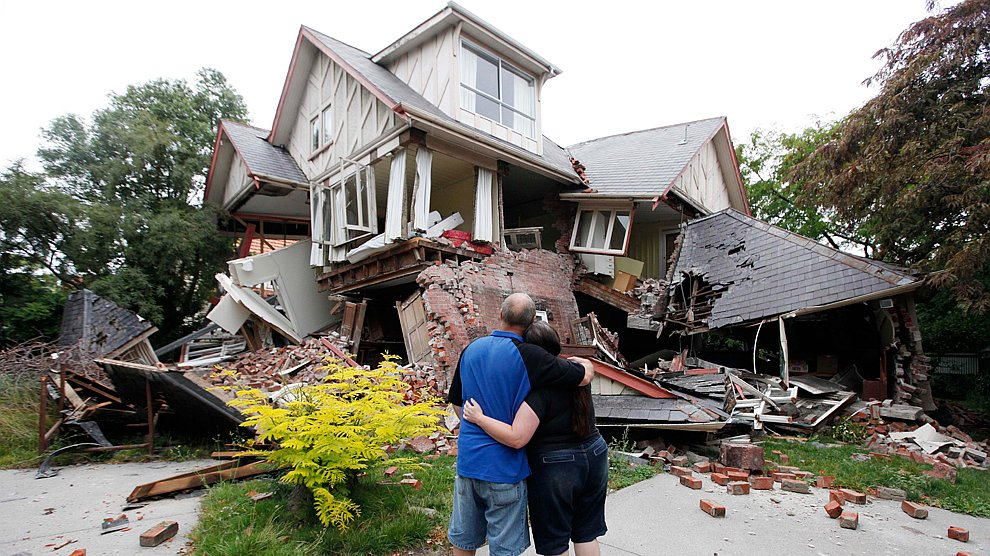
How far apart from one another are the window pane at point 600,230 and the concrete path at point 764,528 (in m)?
Answer: 8.60

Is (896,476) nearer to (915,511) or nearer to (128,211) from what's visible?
(915,511)

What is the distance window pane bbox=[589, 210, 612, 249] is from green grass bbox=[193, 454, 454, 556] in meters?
9.59

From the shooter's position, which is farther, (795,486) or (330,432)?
(795,486)

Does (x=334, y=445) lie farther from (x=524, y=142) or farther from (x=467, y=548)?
(x=524, y=142)

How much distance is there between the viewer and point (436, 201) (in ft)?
43.8

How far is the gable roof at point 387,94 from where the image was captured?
987 centimetres

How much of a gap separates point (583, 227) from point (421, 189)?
5.03 meters

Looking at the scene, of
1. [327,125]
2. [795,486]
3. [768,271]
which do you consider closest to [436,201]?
[327,125]

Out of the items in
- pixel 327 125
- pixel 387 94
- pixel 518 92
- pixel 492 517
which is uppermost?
pixel 518 92

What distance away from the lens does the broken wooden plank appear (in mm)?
4258

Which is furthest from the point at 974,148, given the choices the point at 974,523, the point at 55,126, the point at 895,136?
the point at 55,126

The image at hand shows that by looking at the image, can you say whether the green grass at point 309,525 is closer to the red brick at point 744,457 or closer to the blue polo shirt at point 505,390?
the blue polo shirt at point 505,390

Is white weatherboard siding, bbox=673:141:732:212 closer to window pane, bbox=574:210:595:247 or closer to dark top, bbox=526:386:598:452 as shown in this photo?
window pane, bbox=574:210:595:247

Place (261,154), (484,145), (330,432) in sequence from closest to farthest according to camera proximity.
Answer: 1. (330,432)
2. (484,145)
3. (261,154)
